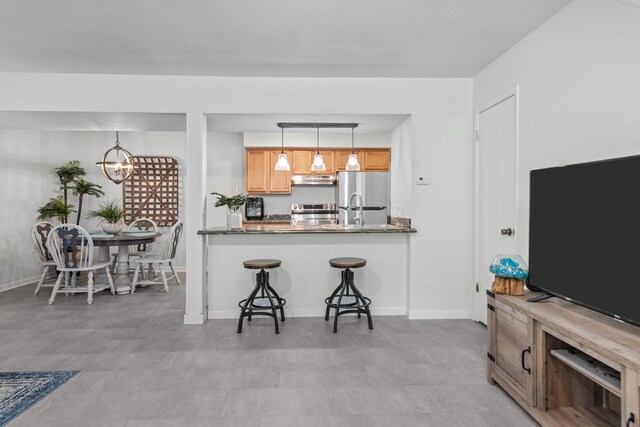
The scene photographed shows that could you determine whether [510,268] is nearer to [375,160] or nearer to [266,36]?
[266,36]

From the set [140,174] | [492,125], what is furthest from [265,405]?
[140,174]

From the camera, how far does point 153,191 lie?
6.52 m

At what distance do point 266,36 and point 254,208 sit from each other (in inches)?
143

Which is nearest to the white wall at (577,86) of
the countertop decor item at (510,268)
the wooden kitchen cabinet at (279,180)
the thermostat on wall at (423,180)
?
the countertop decor item at (510,268)

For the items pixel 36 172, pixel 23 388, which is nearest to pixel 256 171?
pixel 36 172

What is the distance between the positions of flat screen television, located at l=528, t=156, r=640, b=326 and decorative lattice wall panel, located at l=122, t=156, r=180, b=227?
19.5 ft

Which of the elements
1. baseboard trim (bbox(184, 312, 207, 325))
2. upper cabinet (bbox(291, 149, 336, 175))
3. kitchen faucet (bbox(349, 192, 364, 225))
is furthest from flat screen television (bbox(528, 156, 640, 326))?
upper cabinet (bbox(291, 149, 336, 175))

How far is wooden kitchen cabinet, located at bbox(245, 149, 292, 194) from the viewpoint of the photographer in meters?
5.98

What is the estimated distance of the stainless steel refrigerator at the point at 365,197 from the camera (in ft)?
18.5

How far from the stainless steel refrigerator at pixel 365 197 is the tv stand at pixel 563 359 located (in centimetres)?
344

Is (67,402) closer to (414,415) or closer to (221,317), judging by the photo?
(221,317)

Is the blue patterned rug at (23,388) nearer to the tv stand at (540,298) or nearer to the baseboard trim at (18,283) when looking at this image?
the tv stand at (540,298)

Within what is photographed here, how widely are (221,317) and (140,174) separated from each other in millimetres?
3984

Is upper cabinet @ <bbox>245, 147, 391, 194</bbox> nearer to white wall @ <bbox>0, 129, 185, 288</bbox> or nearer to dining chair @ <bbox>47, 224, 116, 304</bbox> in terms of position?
white wall @ <bbox>0, 129, 185, 288</bbox>
